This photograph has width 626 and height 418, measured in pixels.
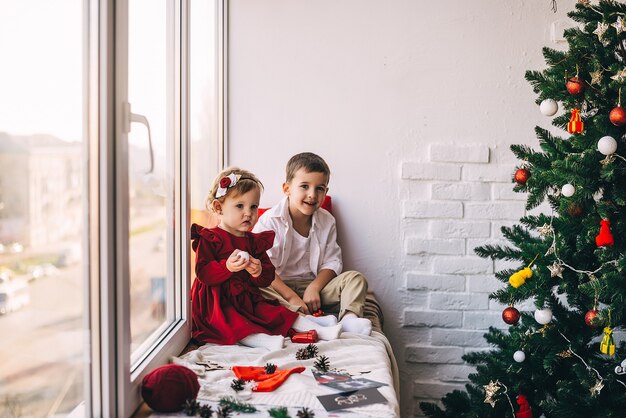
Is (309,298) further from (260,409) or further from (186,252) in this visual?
(260,409)

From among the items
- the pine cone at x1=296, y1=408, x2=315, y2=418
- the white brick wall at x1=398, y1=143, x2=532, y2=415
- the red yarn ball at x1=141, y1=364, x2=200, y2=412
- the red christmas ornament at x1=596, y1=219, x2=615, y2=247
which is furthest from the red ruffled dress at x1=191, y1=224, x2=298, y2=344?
the red christmas ornament at x1=596, y1=219, x2=615, y2=247

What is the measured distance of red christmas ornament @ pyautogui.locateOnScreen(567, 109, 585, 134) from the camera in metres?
1.65

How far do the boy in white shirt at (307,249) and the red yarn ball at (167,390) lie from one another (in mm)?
827

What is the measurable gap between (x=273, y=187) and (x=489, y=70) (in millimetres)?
1048

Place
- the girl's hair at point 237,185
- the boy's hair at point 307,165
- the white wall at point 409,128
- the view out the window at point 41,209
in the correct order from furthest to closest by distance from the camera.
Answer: the white wall at point 409,128
the boy's hair at point 307,165
the girl's hair at point 237,185
the view out the window at point 41,209

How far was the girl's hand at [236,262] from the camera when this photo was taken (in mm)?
1811

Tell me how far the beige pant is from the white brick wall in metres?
0.46

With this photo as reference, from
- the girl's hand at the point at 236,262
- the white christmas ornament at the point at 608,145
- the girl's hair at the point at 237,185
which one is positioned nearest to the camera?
the white christmas ornament at the point at 608,145

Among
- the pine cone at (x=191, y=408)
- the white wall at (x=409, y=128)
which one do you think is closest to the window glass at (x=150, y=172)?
the pine cone at (x=191, y=408)

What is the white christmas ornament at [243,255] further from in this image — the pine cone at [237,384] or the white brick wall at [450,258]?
the white brick wall at [450,258]

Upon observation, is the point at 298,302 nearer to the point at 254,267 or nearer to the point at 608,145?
the point at 254,267

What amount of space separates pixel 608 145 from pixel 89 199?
4.16 feet

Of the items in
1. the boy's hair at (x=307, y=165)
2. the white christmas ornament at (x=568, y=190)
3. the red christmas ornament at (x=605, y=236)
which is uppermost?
the boy's hair at (x=307, y=165)

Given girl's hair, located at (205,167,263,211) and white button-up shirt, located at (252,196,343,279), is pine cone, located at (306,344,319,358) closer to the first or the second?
girl's hair, located at (205,167,263,211)
